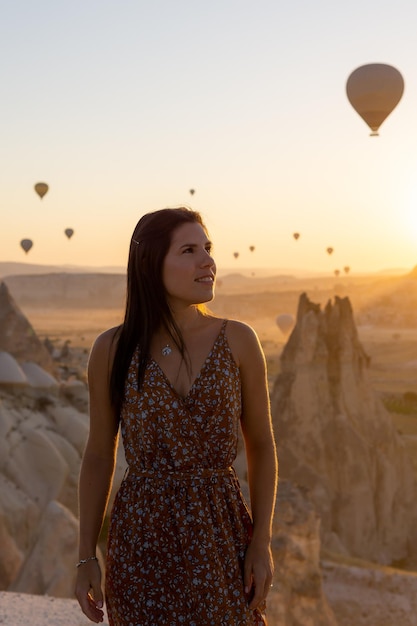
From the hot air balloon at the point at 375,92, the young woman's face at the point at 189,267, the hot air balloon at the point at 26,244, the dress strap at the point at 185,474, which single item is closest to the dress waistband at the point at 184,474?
the dress strap at the point at 185,474

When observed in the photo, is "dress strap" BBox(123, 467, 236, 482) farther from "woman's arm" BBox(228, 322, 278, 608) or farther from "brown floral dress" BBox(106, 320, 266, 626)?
"woman's arm" BBox(228, 322, 278, 608)

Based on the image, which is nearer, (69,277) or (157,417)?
(157,417)

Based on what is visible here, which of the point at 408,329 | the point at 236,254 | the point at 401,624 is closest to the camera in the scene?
the point at 401,624

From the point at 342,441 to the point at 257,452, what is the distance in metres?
18.1

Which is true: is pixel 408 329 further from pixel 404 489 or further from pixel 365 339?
pixel 404 489

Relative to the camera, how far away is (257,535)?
97.7 inches

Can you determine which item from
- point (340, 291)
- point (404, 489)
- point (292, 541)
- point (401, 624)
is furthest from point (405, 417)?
point (340, 291)

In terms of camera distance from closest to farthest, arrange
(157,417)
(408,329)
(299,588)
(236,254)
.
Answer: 1. (157,417)
2. (299,588)
3. (236,254)
4. (408,329)

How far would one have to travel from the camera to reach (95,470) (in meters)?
2.65

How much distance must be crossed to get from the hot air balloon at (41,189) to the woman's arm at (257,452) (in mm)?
40202

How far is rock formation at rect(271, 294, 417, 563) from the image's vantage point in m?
19.9

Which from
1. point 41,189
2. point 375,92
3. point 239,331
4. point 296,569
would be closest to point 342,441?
point 375,92

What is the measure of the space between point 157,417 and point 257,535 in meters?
0.41

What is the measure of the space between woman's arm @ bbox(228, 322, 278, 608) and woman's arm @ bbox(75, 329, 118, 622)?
369 millimetres
